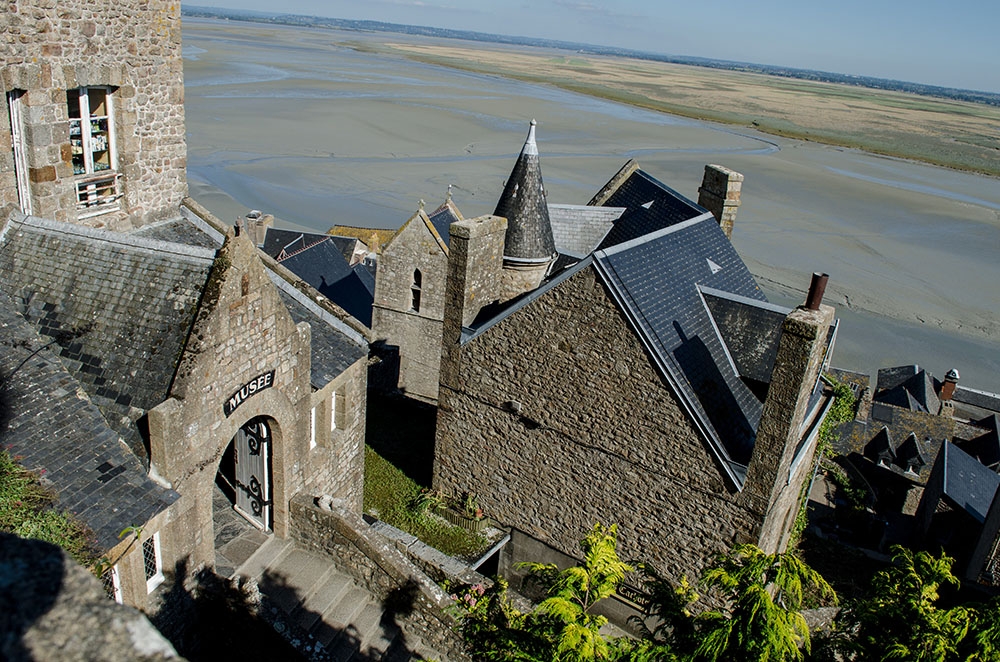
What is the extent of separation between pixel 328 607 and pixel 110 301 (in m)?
5.06

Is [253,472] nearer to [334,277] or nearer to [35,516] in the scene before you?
[35,516]

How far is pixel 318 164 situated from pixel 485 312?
43.5 meters

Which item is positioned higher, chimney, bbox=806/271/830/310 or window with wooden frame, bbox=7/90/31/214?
window with wooden frame, bbox=7/90/31/214

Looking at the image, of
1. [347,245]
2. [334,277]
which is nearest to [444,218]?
[334,277]

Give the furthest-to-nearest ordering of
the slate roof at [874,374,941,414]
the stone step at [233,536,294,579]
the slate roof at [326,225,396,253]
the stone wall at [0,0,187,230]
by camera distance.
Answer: the slate roof at [326,225,396,253]
the slate roof at [874,374,941,414]
the stone step at [233,536,294,579]
the stone wall at [0,0,187,230]

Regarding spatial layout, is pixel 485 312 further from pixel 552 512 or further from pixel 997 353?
pixel 997 353

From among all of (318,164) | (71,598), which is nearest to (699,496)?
(71,598)

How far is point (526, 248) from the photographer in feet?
52.2

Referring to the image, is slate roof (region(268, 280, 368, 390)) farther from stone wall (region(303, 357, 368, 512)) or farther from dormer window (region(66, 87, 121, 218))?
dormer window (region(66, 87, 121, 218))

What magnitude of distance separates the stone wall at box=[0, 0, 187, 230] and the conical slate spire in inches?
264

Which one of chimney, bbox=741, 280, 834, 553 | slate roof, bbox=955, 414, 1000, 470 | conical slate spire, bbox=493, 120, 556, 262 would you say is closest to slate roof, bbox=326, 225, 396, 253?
conical slate spire, bbox=493, 120, 556, 262

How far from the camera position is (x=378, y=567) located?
10219 mm

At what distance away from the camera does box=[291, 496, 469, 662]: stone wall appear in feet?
32.4

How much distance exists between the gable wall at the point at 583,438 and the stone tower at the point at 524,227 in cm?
273
